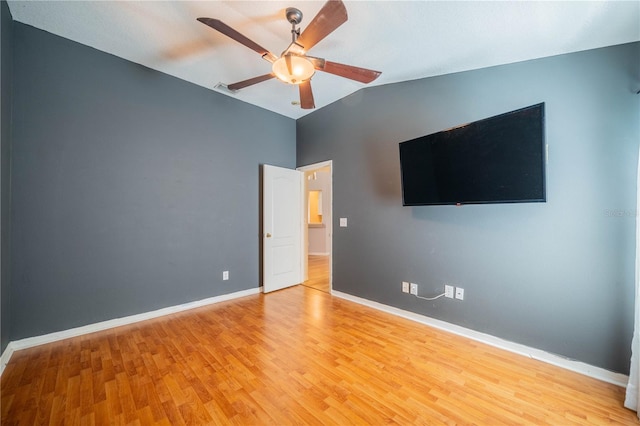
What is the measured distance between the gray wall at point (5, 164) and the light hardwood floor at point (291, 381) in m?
0.42

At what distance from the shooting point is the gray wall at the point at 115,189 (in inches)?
91.8

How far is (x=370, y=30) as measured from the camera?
2.16 m

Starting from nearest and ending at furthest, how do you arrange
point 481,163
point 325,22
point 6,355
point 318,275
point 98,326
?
point 325,22 → point 6,355 → point 481,163 → point 98,326 → point 318,275

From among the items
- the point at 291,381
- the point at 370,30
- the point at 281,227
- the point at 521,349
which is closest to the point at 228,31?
the point at 370,30

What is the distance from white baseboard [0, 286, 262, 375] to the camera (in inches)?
87.3

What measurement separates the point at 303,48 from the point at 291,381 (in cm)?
251

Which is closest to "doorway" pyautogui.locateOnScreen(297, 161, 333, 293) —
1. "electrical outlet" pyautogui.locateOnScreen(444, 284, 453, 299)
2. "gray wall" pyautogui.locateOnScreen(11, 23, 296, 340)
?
"gray wall" pyautogui.locateOnScreen(11, 23, 296, 340)

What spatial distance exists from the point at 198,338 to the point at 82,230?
5.39 feet

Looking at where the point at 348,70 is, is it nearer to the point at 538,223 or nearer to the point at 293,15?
the point at 293,15

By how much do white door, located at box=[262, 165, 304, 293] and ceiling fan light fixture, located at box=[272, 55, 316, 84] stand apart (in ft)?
6.70

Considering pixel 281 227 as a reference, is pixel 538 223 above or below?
above

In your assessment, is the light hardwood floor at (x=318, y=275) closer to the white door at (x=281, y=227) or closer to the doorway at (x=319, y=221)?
the doorway at (x=319, y=221)

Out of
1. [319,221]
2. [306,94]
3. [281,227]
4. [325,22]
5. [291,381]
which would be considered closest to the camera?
[325,22]

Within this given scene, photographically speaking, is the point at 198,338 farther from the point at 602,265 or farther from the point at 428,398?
the point at 602,265
